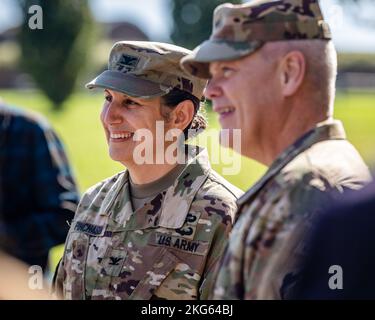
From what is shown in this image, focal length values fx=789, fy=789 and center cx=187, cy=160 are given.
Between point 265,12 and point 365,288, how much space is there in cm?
105

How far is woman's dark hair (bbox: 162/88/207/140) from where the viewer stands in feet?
11.5

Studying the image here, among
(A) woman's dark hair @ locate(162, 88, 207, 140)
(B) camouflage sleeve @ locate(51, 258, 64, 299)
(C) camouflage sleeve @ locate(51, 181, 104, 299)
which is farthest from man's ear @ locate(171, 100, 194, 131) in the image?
(B) camouflage sleeve @ locate(51, 258, 64, 299)

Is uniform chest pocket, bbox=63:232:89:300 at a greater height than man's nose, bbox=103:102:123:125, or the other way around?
man's nose, bbox=103:102:123:125

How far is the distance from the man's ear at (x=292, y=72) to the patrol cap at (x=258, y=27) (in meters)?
0.06

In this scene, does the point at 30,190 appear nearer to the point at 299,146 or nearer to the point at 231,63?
the point at 231,63

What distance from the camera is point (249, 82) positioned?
2330 mm

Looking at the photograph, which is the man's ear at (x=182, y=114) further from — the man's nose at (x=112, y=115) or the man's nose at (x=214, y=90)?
the man's nose at (x=214, y=90)

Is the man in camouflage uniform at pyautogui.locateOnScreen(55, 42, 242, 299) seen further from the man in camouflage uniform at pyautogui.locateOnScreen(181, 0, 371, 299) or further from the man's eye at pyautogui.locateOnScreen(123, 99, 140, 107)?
the man in camouflage uniform at pyautogui.locateOnScreen(181, 0, 371, 299)

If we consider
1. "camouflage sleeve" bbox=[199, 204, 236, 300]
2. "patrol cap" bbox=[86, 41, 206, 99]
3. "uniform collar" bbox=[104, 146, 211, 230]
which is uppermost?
"patrol cap" bbox=[86, 41, 206, 99]

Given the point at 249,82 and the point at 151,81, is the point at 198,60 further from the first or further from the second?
the point at 151,81

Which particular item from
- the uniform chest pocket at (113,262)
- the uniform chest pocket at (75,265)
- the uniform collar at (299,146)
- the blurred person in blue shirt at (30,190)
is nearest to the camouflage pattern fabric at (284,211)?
the uniform collar at (299,146)

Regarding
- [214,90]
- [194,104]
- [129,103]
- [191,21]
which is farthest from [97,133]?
[214,90]

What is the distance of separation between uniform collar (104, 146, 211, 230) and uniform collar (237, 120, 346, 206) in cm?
104
